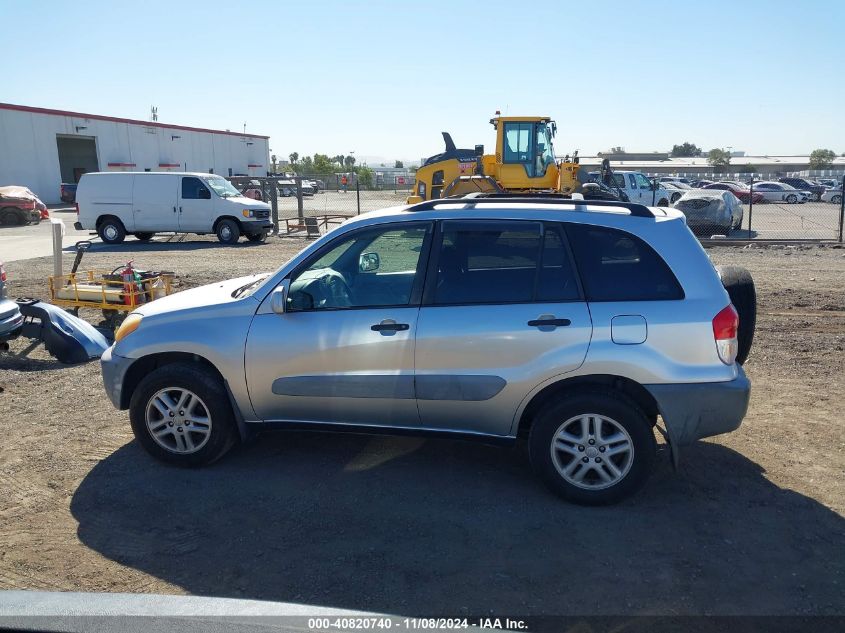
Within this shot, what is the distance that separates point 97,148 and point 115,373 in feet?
167

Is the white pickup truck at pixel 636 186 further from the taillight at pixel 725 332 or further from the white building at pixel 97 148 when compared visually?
the white building at pixel 97 148

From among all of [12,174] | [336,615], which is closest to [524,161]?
[336,615]

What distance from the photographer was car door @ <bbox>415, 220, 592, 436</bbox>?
14.2 feet

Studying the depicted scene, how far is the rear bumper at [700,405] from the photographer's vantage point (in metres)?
4.21

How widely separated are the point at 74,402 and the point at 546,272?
439cm

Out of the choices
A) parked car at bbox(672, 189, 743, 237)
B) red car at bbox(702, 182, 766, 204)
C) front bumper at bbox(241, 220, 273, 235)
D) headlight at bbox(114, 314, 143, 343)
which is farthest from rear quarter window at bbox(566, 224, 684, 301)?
red car at bbox(702, 182, 766, 204)

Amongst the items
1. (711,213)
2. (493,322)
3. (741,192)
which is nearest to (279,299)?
(493,322)

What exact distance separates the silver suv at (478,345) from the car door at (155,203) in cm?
1729

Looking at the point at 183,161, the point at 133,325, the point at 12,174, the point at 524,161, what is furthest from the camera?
the point at 183,161

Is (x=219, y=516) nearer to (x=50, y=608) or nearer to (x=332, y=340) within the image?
(x=332, y=340)

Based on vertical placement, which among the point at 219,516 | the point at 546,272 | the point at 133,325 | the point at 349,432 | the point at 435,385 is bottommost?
the point at 219,516

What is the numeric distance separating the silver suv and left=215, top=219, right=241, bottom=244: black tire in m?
16.4

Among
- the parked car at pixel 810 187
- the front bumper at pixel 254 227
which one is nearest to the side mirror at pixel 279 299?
the front bumper at pixel 254 227

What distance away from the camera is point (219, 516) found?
14.2 ft
